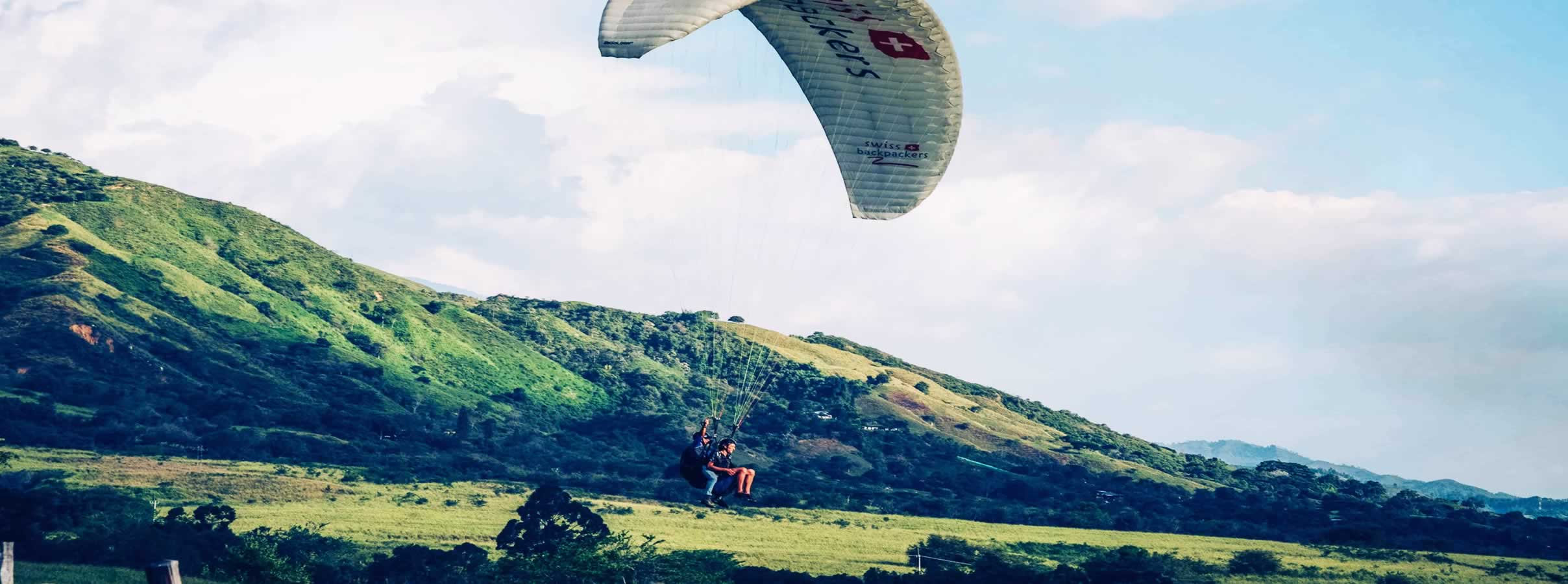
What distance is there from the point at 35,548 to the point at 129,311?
5394 centimetres

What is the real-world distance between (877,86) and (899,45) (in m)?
1.04

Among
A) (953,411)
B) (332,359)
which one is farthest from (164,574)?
(953,411)

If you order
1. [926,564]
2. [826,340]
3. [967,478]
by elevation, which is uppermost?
[826,340]

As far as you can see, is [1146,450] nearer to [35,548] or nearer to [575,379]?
[575,379]

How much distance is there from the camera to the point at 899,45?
28156mm

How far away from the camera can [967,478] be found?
11425cm

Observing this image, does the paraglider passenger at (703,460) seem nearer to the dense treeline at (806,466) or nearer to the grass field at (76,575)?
the grass field at (76,575)

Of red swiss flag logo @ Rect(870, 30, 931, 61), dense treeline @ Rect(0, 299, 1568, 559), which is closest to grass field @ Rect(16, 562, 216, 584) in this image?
dense treeline @ Rect(0, 299, 1568, 559)

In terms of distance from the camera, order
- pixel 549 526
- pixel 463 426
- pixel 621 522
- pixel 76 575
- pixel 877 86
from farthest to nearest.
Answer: pixel 463 426 < pixel 621 522 < pixel 549 526 < pixel 76 575 < pixel 877 86

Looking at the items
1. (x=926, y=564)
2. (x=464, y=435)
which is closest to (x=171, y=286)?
(x=464, y=435)

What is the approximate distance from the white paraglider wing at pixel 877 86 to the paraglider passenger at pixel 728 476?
596cm

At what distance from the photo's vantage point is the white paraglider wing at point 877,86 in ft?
91.7

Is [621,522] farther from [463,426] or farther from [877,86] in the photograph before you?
[877,86]

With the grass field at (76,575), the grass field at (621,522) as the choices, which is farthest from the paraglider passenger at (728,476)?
the grass field at (621,522)
